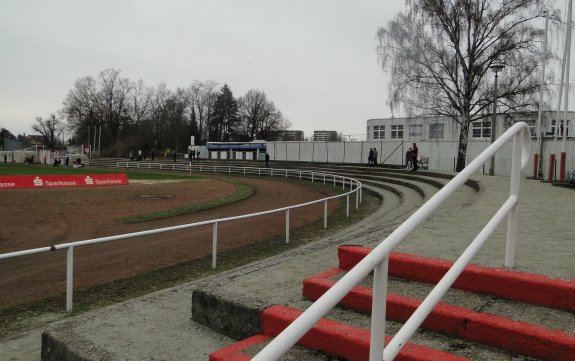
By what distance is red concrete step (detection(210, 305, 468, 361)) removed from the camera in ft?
8.42

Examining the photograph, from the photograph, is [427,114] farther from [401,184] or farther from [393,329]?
[393,329]

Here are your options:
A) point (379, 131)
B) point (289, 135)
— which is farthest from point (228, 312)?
point (289, 135)

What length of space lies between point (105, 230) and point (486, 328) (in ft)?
37.0

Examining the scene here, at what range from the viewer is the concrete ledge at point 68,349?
3.08m

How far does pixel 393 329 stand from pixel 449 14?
1044 inches

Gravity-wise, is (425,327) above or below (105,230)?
above

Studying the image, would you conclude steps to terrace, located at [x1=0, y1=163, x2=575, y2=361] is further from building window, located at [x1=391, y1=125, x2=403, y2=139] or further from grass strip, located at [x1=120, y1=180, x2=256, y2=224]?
building window, located at [x1=391, y1=125, x2=403, y2=139]

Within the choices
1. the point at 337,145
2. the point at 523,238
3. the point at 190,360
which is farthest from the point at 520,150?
the point at 337,145

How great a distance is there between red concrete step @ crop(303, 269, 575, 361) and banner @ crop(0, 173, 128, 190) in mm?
23981

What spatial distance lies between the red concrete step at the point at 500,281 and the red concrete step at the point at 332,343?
98cm

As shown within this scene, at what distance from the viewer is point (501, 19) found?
2461cm

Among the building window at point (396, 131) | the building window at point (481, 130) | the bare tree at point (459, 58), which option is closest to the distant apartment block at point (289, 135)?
the building window at point (396, 131)

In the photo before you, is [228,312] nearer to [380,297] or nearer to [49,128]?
[380,297]

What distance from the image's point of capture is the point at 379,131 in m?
57.0
